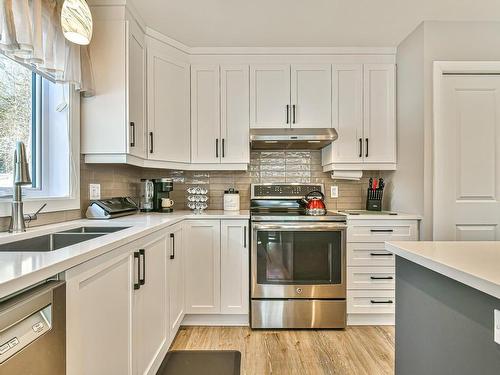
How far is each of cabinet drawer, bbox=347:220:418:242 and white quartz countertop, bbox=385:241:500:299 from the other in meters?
1.24

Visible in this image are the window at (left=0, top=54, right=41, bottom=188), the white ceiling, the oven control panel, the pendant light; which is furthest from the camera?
the oven control panel

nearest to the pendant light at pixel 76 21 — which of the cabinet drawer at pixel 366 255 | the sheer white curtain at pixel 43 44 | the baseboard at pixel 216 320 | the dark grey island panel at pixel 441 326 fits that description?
the sheer white curtain at pixel 43 44

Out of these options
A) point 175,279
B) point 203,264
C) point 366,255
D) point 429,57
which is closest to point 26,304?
point 175,279

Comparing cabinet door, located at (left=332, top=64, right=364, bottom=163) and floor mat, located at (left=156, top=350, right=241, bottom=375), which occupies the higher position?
cabinet door, located at (left=332, top=64, right=364, bottom=163)

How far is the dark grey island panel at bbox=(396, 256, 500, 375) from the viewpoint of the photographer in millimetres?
801

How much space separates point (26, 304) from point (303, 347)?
1919 mm

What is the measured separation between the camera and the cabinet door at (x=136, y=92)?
2.17 metres

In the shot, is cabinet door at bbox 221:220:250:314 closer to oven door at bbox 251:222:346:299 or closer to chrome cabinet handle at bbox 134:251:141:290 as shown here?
oven door at bbox 251:222:346:299

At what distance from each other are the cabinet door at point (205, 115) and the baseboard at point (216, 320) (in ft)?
4.30

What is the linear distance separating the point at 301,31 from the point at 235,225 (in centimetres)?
163

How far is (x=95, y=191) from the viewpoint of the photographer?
2215 mm

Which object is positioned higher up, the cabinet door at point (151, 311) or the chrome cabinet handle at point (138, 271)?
the chrome cabinet handle at point (138, 271)

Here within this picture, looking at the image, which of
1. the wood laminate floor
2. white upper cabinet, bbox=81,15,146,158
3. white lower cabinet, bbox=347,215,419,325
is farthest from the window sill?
white lower cabinet, bbox=347,215,419,325

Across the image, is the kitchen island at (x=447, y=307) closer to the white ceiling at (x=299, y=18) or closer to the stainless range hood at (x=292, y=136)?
the stainless range hood at (x=292, y=136)
